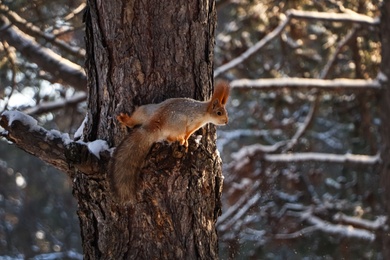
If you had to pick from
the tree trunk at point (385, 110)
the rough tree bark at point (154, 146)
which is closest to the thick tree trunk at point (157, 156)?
the rough tree bark at point (154, 146)

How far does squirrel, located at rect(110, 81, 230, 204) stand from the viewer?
258 cm

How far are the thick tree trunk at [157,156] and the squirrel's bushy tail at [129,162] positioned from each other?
7cm

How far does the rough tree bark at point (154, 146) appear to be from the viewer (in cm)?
270

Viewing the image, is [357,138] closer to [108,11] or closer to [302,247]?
[302,247]

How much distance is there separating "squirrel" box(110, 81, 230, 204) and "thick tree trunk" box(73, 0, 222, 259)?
8 centimetres

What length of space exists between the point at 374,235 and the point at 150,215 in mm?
5893

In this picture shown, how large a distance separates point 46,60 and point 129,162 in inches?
85.7

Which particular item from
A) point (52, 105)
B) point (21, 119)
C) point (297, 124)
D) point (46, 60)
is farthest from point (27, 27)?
point (297, 124)

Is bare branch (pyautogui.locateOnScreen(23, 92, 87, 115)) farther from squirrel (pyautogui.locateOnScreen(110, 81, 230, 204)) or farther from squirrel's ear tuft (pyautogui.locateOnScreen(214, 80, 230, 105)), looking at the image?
squirrel's ear tuft (pyautogui.locateOnScreen(214, 80, 230, 105))

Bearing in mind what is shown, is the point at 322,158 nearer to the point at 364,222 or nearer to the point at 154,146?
the point at 364,222

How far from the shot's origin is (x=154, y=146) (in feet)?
8.67

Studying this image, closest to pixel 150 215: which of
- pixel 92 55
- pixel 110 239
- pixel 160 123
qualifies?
pixel 110 239

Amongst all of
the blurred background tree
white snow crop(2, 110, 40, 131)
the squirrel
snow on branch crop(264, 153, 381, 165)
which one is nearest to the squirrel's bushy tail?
the squirrel

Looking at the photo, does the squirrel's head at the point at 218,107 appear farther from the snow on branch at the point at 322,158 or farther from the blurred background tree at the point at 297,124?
the snow on branch at the point at 322,158
